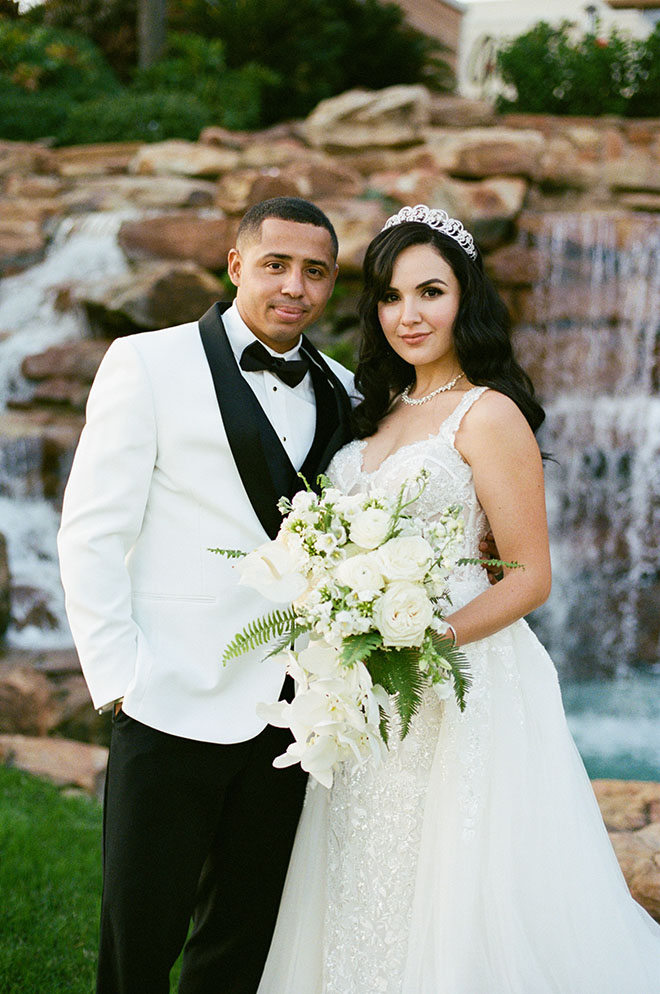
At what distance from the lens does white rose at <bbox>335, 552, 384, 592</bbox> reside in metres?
2.06

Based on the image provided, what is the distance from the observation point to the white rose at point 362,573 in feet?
6.75

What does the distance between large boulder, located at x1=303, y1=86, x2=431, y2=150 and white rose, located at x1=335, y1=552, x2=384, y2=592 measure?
10337mm

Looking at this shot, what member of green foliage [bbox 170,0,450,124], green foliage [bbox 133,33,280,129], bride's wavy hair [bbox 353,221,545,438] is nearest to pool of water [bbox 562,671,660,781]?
bride's wavy hair [bbox 353,221,545,438]

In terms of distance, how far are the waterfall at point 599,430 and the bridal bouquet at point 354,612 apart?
582 cm

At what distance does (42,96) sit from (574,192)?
8490 mm

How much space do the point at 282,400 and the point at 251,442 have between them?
0.23 metres

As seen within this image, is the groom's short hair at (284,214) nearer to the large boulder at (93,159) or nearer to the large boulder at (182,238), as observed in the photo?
the large boulder at (182,238)

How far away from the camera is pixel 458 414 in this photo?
A: 9.14ft

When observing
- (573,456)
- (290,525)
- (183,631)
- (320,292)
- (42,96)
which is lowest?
(183,631)

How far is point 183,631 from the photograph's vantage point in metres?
2.68

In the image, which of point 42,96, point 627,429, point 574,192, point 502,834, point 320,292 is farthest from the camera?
point 42,96

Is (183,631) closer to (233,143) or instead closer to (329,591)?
(329,591)

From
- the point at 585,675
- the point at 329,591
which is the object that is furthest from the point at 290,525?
the point at 585,675

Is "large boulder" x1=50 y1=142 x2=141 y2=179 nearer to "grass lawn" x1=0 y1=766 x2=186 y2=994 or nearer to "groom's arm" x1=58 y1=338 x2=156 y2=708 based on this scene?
"grass lawn" x1=0 y1=766 x2=186 y2=994
